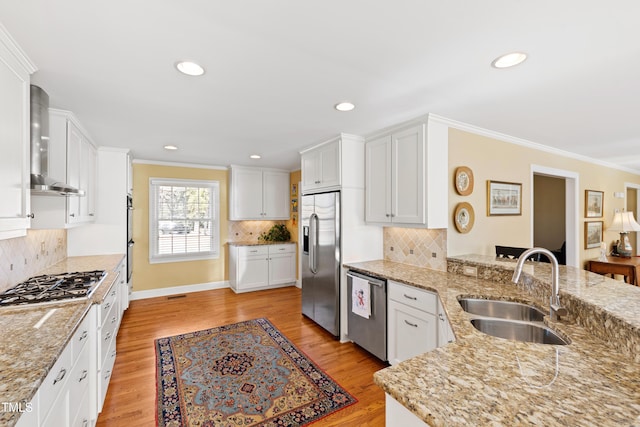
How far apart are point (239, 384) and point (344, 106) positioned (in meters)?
2.52

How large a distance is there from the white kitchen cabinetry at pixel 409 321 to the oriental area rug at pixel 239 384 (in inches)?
24.6

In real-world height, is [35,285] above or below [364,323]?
above

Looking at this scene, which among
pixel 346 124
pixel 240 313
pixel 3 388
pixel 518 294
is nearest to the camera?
pixel 3 388

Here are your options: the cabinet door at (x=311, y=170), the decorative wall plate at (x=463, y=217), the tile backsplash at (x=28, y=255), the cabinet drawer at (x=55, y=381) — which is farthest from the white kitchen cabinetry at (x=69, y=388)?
the decorative wall plate at (x=463, y=217)

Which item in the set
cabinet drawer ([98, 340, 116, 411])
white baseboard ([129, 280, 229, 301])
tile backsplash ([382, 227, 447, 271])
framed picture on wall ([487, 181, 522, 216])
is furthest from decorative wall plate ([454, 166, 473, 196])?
white baseboard ([129, 280, 229, 301])

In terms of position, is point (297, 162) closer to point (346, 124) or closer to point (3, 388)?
point (346, 124)

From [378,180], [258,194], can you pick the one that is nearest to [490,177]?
[378,180]

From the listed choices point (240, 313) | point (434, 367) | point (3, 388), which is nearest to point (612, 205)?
point (434, 367)

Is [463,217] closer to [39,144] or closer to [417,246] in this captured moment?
[417,246]

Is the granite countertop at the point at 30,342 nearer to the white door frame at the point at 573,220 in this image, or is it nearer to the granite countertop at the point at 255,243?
the granite countertop at the point at 255,243

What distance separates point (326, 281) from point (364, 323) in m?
0.73

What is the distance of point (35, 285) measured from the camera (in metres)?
2.15

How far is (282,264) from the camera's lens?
5.70 m

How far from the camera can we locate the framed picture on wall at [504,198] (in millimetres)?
3160
